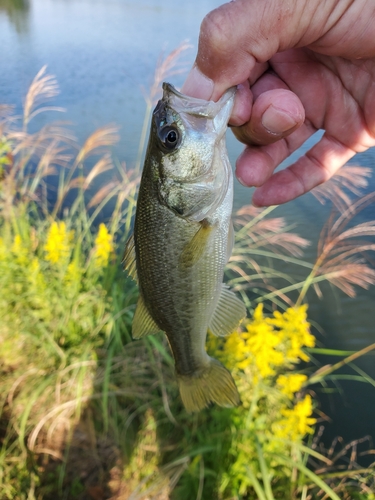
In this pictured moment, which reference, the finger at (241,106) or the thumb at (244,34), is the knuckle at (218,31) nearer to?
the thumb at (244,34)

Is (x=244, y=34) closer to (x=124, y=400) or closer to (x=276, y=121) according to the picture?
(x=276, y=121)

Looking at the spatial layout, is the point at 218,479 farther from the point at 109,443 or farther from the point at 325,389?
the point at 325,389

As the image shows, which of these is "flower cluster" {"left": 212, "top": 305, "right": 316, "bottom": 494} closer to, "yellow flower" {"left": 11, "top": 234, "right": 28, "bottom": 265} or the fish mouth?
the fish mouth

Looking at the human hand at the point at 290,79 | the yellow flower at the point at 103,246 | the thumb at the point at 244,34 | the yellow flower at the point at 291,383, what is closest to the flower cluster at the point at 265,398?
the yellow flower at the point at 291,383

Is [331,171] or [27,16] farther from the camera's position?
[27,16]

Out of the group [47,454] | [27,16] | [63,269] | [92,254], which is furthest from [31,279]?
[27,16]
